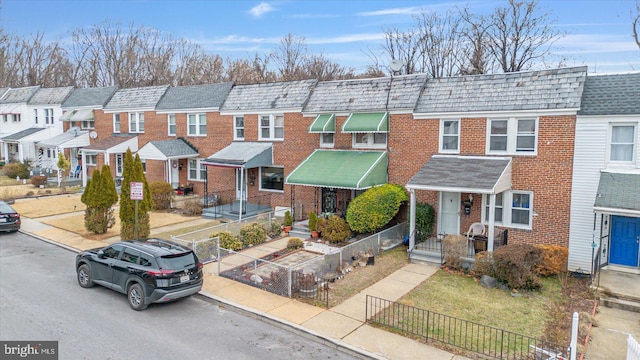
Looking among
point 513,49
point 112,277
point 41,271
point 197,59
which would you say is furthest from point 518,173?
point 197,59

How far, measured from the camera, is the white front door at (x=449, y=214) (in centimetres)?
1822

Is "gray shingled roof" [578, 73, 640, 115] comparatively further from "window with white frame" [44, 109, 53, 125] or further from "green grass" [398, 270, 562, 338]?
"window with white frame" [44, 109, 53, 125]

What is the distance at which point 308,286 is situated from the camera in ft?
42.6

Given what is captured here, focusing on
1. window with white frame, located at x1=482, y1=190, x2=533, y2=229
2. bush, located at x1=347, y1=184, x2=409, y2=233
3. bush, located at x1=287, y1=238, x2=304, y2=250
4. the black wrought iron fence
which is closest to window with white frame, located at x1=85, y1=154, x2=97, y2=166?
bush, located at x1=287, y1=238, x2=304, y2=250

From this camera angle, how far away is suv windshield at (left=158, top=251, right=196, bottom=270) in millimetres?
11836

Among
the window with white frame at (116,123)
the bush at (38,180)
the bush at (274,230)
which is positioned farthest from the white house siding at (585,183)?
the bush at (38,180)

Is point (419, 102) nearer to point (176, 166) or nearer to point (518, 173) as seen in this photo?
point (518, 173)

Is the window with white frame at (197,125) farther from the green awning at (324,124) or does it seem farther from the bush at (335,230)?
the bush at (335,230)

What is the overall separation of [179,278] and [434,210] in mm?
11057

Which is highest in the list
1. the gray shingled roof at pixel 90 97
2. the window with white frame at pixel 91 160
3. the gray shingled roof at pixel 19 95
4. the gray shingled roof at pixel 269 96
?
the gray shingled roof at pixel 19 95

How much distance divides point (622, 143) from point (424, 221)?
736cm

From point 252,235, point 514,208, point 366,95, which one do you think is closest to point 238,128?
point 366,95

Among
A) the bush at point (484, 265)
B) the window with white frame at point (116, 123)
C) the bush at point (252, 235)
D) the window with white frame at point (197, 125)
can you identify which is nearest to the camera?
the bush at point (484, 265)

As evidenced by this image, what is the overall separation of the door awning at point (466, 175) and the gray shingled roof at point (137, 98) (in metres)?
21.7
